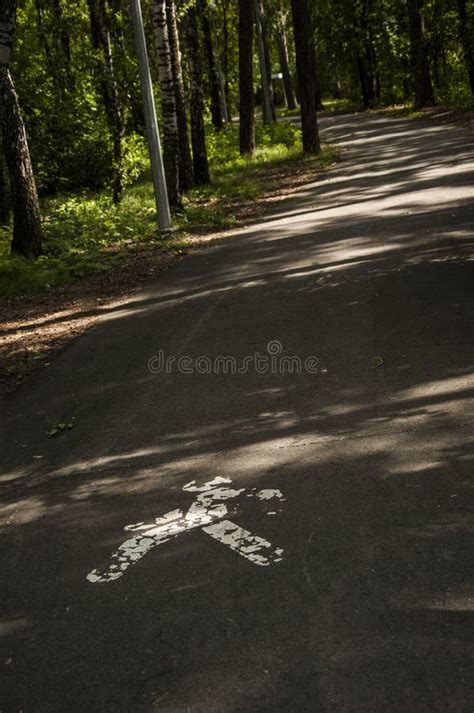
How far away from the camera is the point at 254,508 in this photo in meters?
5.66

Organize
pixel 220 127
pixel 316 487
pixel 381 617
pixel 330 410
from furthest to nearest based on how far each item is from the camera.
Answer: pixel 220 127, pixel 330 410, pixel 316 487, pixel 381 617

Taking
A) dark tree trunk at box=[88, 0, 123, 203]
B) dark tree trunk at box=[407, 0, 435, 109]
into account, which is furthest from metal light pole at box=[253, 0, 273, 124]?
dark tree trunk at box=[88, 0, 123, 203]

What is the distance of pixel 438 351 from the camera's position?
324 inches

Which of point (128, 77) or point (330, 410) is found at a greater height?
point (128, 77)

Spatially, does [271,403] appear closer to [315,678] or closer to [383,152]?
[315,678]

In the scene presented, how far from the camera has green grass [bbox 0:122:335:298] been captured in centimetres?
1498

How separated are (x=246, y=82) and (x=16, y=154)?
692 inches

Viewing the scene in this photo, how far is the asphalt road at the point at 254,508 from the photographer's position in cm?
396

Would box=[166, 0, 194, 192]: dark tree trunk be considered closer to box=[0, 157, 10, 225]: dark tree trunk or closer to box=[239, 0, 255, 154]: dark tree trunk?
box=[0, 157, 10, 225]: dark tree trunk

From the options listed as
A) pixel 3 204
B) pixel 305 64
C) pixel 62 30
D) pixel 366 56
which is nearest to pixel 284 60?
pixel 366 56

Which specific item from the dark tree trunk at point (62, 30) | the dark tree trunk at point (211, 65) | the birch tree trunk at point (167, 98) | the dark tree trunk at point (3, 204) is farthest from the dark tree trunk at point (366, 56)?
the birch tree trunk at point (167, 98)

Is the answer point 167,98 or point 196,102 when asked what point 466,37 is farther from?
point 167,98

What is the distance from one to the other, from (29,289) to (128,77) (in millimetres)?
15064

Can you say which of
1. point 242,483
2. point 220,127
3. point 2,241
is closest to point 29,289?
point 2,241
